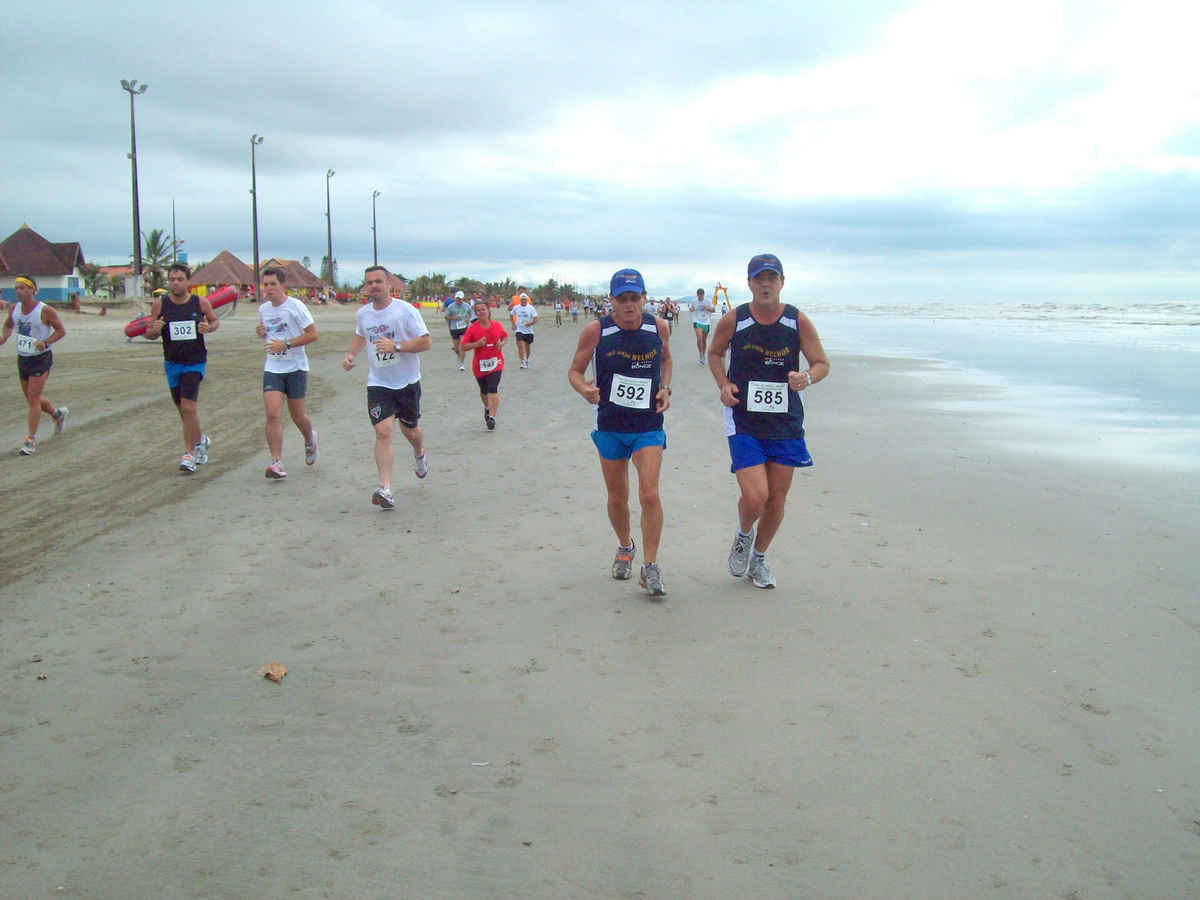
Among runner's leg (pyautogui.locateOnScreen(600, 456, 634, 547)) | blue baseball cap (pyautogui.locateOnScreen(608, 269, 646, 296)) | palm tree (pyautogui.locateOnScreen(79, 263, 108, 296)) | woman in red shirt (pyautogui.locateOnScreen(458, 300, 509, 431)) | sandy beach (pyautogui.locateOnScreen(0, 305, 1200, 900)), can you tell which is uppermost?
palm tree (pyautogui.locateOnScreen(79, 263, 108, 296))

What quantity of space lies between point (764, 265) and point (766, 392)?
29.3 inches

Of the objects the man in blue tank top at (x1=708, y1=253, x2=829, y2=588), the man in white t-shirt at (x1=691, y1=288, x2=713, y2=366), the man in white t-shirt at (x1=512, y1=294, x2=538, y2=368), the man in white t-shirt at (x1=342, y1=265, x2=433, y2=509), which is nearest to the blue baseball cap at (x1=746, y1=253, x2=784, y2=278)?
the man in blue tank top at (x1=708, y1=253, x2=829, y2=588)

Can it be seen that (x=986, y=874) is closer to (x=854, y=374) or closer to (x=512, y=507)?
(x=512, y=507)

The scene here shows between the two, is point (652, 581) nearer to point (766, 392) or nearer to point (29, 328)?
point (766, 392)

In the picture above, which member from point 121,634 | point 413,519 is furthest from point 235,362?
point 121,634

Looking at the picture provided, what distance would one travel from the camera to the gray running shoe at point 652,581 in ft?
17.3

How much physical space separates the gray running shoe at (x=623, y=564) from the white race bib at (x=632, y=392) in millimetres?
970

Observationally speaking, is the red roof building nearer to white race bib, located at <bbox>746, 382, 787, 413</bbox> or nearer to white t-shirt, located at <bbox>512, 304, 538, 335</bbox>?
white t-shirt, located at <bbox>512, 304, 538, 335</bbox>

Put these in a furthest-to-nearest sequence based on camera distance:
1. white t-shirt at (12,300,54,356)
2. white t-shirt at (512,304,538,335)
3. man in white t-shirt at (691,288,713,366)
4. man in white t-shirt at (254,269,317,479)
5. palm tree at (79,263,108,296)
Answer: palm tree at (79,263,108,296), man in white t-shirt at (691,288,713,366), white t-shirt at (512,304,538,335), white t-shirt at (12,300,54,356), man in white t-shirt at (254,269,317,479)

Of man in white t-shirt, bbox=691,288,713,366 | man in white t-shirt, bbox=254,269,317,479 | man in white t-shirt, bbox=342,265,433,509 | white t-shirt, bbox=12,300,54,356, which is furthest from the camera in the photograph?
man in white t-shirt, bbox=691,288,713,366

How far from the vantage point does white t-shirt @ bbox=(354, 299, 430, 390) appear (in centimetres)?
776

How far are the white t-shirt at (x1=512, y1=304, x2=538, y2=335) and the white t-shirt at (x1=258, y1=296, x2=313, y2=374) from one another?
1321 centimetres

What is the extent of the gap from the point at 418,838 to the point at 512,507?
468 centimetres

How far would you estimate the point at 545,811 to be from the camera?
10.3 ft
